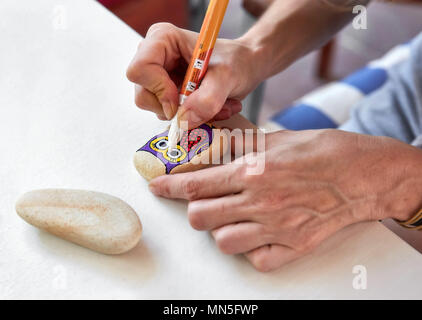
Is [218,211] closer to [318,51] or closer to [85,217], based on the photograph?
[85,217]

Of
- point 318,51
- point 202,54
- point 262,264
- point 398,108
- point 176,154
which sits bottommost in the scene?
point 262,264

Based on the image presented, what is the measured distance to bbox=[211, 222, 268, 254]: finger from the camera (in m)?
0.47

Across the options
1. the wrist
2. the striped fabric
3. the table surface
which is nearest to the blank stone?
the table surface

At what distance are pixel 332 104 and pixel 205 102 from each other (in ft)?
1.81

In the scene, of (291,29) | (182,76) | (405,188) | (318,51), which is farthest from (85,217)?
(318,51)

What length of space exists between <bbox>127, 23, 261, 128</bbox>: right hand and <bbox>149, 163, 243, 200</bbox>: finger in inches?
A: 3.3

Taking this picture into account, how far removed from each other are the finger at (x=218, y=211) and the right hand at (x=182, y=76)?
118 millimetres

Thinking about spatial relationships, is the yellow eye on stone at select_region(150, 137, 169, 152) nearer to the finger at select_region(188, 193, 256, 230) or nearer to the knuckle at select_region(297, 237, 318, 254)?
the finger at select_region(188, 193, 256, 230)

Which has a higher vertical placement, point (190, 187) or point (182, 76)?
point (182, 76)

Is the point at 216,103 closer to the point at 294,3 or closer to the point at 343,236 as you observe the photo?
the point at 343,236

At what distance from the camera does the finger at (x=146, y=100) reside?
59cm

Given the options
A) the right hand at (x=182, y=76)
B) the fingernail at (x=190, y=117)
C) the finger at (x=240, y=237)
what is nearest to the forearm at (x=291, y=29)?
the right hand at (x=182, y=76)

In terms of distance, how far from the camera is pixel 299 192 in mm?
520

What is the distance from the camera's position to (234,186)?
514 mm
